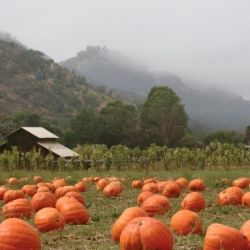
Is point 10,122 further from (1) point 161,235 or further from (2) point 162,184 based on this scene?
(1) point 161,235

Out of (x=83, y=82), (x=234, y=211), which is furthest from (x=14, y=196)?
(x=83, y=82)

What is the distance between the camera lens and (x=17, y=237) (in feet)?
18.7

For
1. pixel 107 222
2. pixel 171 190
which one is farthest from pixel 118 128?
pixel 107 222

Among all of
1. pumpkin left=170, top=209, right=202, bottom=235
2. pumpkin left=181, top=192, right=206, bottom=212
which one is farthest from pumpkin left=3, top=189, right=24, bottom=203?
pumpkin left=170, top=209, right=202, bottom=235

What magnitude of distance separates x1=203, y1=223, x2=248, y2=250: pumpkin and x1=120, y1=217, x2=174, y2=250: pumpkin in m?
0.44

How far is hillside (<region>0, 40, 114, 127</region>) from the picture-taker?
11256 centimetres

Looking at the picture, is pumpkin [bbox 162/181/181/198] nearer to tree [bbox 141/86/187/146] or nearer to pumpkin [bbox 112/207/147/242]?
pumpkin [bbox 112/207/147/242]

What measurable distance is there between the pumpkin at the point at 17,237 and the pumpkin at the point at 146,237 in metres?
1.06

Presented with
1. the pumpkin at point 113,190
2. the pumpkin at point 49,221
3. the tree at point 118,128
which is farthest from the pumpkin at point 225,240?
the tree at point 118,128

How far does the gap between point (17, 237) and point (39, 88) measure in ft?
395

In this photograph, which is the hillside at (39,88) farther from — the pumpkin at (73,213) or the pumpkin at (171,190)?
the pumpkin at (73,213)

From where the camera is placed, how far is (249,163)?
38469mm

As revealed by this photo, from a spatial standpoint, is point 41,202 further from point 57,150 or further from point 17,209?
point 57,150

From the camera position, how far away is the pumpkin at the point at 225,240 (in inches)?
215
